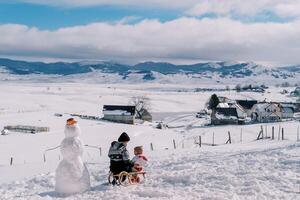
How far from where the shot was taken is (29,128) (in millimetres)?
61156

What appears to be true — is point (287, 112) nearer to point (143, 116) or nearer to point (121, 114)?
point (143, 116)

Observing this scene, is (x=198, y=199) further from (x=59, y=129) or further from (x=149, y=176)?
(x=59, y=129)

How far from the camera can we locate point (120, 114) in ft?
277

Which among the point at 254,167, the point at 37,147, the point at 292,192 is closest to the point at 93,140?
the point at 37,147

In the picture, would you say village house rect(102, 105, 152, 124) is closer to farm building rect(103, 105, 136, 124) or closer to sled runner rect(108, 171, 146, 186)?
farm building rect(103, 105, 136, 124)

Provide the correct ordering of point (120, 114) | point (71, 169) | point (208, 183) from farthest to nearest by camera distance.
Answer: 1. point (120, 114)
2. point (208, 183)
3. point (71, 169)

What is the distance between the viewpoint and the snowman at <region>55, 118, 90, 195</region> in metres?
12.8

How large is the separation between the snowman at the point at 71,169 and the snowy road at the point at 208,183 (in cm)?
31

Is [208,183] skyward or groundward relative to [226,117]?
skyward

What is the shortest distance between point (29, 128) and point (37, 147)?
16180mm

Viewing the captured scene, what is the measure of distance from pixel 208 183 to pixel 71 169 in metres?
3.57

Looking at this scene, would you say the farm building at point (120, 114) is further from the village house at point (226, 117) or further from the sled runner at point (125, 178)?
the sled runner at point (125, 178)

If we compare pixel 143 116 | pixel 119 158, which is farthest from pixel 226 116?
pixel 119 158

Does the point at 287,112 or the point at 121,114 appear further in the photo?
the point at 287,112
